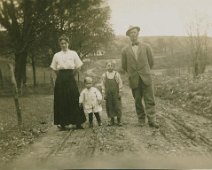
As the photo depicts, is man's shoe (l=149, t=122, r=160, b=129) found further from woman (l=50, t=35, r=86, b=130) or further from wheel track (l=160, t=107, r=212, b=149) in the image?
woman (l=50, t=35, r=86, b=130)

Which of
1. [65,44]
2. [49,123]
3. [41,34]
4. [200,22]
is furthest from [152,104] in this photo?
[200,22]

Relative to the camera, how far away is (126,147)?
804cm

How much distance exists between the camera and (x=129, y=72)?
1062 cm

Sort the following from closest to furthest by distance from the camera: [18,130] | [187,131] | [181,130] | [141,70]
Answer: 1. [187,131]
2. [181,130]
3. [141,70]
4. [18,130]

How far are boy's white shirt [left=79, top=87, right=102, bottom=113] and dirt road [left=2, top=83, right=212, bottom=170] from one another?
43cm

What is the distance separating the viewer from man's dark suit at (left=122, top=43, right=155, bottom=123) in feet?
33.9

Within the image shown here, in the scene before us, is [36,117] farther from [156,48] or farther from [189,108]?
[156,48]

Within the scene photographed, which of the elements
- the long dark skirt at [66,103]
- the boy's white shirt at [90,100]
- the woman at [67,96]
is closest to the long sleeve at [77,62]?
the woman at [67,96]

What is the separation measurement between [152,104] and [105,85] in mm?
1297

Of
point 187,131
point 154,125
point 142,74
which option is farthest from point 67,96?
point 187,131

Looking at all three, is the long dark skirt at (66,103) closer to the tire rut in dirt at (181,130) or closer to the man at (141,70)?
the man at (141,70)

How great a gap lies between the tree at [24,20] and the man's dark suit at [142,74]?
14413mm

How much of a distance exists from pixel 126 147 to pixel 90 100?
118 inches

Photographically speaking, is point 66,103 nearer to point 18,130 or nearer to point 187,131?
point 18,130
